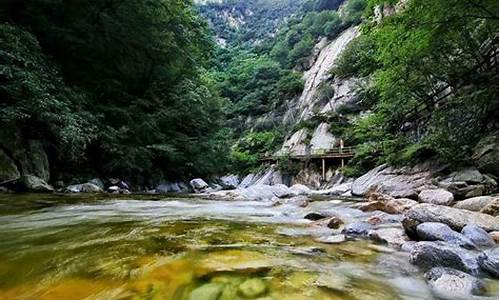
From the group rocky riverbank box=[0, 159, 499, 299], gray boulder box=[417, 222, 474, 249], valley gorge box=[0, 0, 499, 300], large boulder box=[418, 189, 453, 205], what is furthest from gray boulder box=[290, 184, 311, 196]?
gray boulder box=[417, 222, 474, 249]

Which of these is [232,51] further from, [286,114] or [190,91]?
[190,91]

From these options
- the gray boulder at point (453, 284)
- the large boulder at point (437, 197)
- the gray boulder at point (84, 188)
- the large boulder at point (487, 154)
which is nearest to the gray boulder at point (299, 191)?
the large boulder at point (437, 197)

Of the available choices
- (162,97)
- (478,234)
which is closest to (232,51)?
(162,97)

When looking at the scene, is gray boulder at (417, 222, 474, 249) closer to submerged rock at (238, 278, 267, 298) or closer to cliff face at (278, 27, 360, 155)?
submerged rock at (238, 278, 267, 298)

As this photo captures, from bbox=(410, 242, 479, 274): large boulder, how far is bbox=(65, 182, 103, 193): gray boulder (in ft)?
29.2

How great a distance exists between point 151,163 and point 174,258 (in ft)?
36.9

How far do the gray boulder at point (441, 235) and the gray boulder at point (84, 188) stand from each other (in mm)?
8673

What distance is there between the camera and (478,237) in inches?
119

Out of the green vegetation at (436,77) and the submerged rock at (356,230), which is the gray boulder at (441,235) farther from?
the green vegetation at (436,77)

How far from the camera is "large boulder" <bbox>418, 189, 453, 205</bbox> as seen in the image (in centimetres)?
599

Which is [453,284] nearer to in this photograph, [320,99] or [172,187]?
[172,187]

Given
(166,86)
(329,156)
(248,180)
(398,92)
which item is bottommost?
(248,180)

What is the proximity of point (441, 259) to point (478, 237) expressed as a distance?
0.97 meters

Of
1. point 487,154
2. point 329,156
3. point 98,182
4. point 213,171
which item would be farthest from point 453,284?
point 329,156
